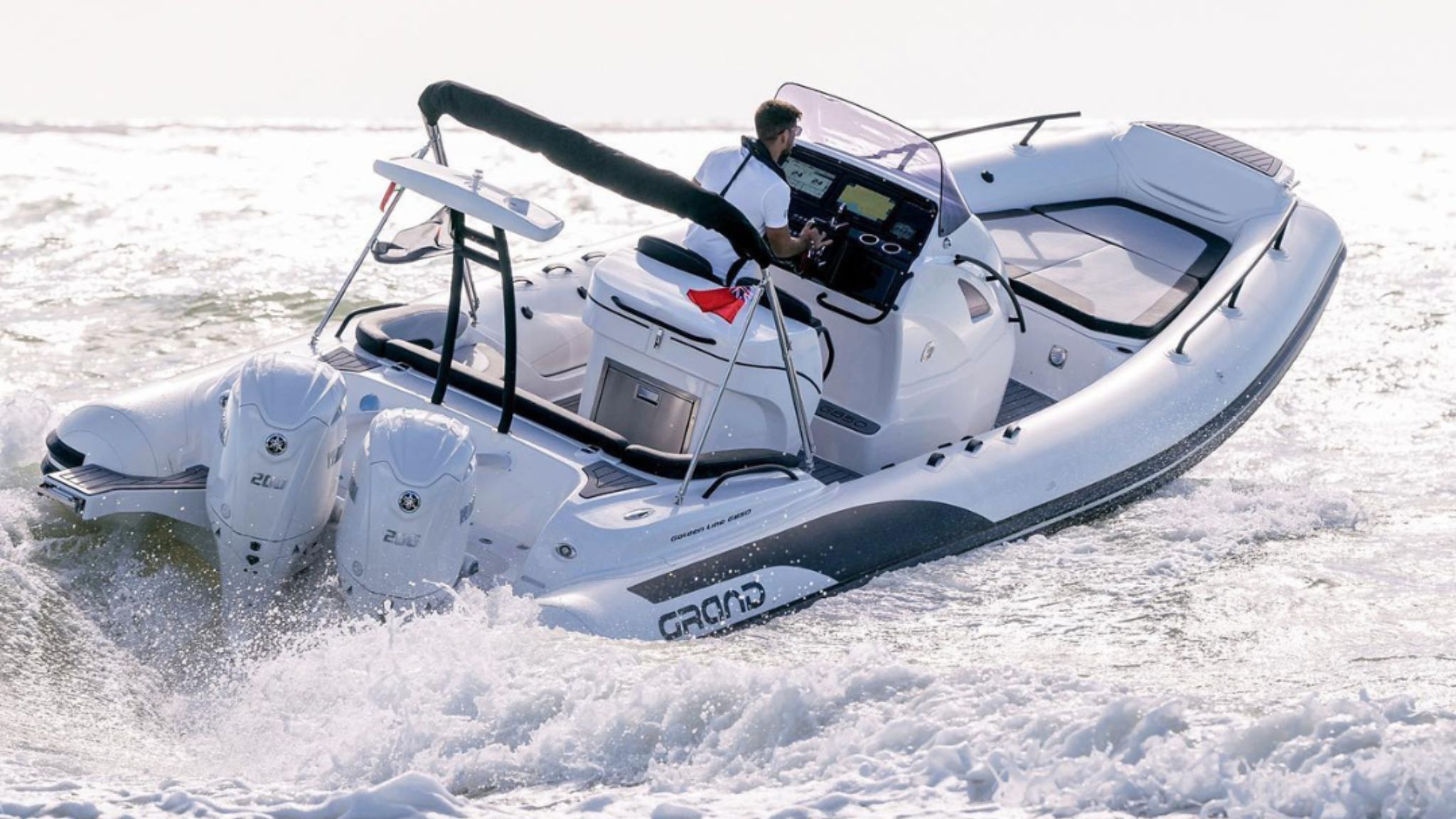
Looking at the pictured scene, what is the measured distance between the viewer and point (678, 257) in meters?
5.67

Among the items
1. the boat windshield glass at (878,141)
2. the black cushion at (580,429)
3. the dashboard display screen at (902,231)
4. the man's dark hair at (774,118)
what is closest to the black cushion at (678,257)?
the man's dark hair at (774,118)

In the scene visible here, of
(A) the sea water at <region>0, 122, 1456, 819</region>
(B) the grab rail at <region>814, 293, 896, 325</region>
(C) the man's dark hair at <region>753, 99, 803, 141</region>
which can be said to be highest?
(C) the man's dark hair at <region>753, 99, 803, 141</region>

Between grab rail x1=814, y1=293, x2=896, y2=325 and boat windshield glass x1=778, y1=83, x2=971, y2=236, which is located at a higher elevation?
boat windshield glass x1=778, y1=83, x2=971, y2=236

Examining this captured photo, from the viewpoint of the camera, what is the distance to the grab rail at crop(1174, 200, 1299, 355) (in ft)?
22.1

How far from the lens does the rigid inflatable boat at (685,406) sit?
4.87 meters

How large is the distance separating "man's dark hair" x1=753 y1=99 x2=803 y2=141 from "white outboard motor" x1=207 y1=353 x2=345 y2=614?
1.57 meters

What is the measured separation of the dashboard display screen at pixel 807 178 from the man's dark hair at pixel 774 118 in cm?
74

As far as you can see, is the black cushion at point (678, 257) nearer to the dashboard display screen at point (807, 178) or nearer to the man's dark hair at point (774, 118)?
the man's dark hair at point (774, 118)

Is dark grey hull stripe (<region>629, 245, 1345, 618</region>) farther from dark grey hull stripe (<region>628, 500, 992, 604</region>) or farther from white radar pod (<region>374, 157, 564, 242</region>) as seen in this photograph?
white radar pod (<region>374, 157, 564, 242</region>)

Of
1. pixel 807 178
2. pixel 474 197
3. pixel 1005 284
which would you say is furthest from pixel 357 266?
pixel 1005 284

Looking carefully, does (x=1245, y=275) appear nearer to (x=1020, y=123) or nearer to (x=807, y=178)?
(x=1020, y=123)

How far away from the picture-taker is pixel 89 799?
159 inches

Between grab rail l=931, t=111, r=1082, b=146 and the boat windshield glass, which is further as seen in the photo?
grab rail l=931, t=111, r=1082, b=146

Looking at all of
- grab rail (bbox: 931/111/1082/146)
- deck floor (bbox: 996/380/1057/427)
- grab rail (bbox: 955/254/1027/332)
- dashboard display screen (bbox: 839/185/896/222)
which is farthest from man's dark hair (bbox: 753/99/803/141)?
grab rail (bbox: 931/111/1082/146)
